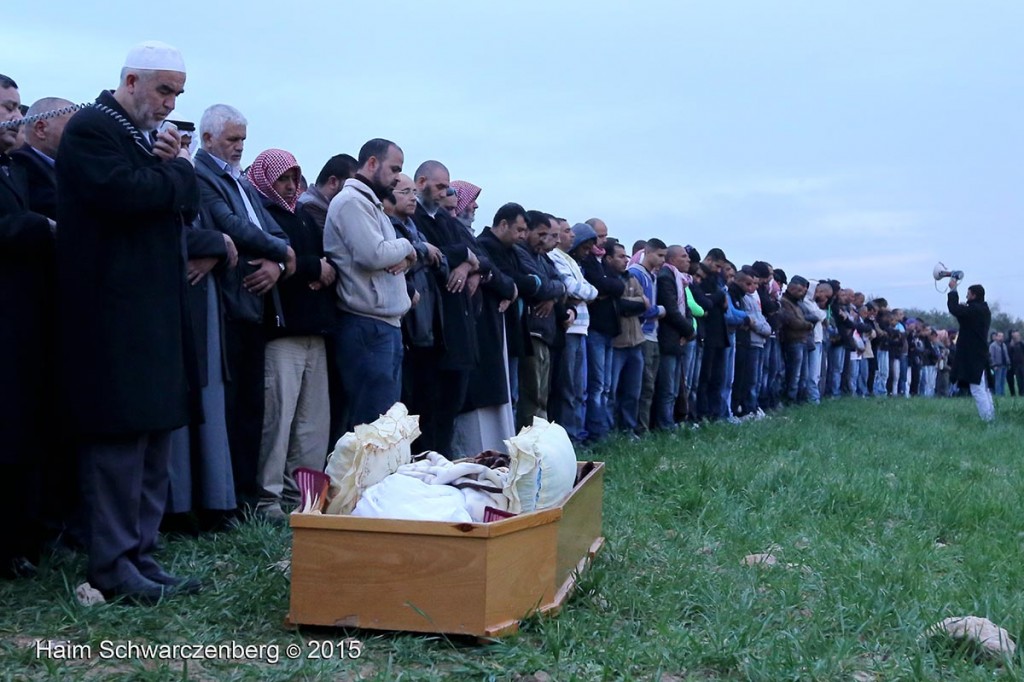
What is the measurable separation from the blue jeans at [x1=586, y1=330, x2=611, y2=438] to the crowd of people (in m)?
0.02

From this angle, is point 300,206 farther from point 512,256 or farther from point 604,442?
point 604,442

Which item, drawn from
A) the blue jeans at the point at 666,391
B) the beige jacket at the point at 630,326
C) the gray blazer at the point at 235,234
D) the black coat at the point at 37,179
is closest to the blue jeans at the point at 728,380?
the blue jeans at the point at 666,391

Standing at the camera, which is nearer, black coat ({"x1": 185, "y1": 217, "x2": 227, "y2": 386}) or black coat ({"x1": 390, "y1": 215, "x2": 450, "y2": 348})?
black coat ({"x1": 185, "y1": 217, "x2": 227, "y2": 386})

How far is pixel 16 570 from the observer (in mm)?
4777

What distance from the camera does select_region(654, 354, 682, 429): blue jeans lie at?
12.2 m

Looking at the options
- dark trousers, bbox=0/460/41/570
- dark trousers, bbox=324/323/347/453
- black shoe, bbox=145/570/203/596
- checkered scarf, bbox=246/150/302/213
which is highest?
checkered scarf, bbox=246/150/302/213

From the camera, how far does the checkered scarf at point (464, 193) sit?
29.0ft

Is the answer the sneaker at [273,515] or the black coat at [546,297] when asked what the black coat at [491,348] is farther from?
the sneaker at [273,515]

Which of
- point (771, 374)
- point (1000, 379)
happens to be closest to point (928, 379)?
point (1000, 379)

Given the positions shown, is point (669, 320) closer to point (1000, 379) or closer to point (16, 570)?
point (16, 570)

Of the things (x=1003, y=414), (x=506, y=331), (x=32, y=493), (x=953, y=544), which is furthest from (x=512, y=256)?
(x=1003, y=414)

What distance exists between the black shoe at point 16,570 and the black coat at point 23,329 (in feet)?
1.52

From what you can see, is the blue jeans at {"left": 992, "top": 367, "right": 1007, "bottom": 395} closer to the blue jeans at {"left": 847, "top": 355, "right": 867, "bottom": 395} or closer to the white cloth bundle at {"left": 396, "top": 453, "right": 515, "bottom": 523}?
the blue jeans at {"left": 847, "top": 355, "right": 867, "bottom": 395}

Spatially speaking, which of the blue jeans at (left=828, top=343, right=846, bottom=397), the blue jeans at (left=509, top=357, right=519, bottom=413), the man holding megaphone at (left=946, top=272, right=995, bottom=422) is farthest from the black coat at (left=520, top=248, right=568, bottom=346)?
the blue jeans at (left=828, top=343, right=846, bottom=397)
